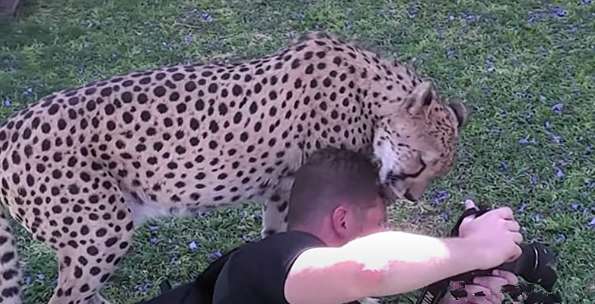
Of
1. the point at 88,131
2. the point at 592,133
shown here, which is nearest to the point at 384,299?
the point at 88,131

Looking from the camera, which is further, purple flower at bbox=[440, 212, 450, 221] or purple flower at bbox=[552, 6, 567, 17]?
purple flower at bbox=[552, 6, 567, 17]

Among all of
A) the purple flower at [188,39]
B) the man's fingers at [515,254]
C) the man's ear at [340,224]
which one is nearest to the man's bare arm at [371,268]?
the man's fingers at [515,254]

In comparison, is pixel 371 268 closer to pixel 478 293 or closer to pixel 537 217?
pixel 478 293

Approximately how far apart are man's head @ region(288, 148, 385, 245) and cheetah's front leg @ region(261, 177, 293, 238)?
912 mm

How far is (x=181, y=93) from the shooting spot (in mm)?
3721

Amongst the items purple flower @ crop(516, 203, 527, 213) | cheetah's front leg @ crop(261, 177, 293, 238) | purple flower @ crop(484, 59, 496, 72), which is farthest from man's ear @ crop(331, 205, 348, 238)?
purple flower @ crop(484, 59, 496, 72)

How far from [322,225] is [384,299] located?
4.81ft

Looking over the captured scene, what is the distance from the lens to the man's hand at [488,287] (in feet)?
8.85

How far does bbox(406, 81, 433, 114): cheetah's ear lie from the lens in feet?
11.8

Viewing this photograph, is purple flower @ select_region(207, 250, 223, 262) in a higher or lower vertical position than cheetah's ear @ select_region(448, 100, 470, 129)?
lower

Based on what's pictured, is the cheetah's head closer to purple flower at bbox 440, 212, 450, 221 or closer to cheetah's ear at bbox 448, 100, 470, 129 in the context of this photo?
cheetah's ear at bbox 448, 100, 470, 129

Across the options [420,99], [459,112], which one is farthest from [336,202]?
[459,112]

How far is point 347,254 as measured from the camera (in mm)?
2389

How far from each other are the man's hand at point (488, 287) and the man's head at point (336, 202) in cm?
29
